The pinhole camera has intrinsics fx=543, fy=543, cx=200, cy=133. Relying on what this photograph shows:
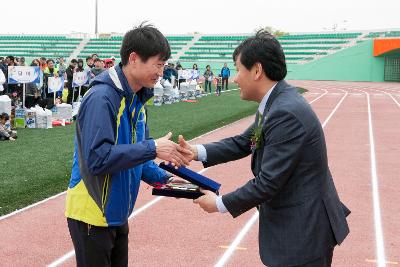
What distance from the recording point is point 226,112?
1981 cm

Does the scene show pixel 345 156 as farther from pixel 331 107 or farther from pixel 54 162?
pixel 331 107

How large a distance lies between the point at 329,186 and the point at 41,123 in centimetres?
1215

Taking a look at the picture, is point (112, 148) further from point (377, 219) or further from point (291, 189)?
point (377, 219)

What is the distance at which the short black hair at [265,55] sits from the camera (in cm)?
239

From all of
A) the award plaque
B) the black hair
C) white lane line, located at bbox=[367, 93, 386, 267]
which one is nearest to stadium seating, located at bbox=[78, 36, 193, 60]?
the black hair

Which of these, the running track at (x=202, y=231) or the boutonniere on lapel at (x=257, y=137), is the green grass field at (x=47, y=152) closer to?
the running track at (x=202, y=231)

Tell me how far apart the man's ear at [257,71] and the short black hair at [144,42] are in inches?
17.7

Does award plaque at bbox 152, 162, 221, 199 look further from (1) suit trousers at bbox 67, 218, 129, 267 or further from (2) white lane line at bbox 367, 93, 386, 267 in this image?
(2) white lane line at bbox 367, 93, 386, 267

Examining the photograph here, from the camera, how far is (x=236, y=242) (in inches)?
222

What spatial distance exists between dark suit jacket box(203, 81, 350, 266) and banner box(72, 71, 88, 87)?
45.1 ft

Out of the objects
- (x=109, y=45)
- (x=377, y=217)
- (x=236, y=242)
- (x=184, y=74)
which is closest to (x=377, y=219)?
(x=377, y=217)

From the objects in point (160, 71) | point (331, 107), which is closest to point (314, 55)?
point (331, 107)

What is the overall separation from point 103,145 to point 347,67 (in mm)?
53630

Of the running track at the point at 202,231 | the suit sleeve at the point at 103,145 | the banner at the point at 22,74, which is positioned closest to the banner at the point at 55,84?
the banner at the point at 22,74
